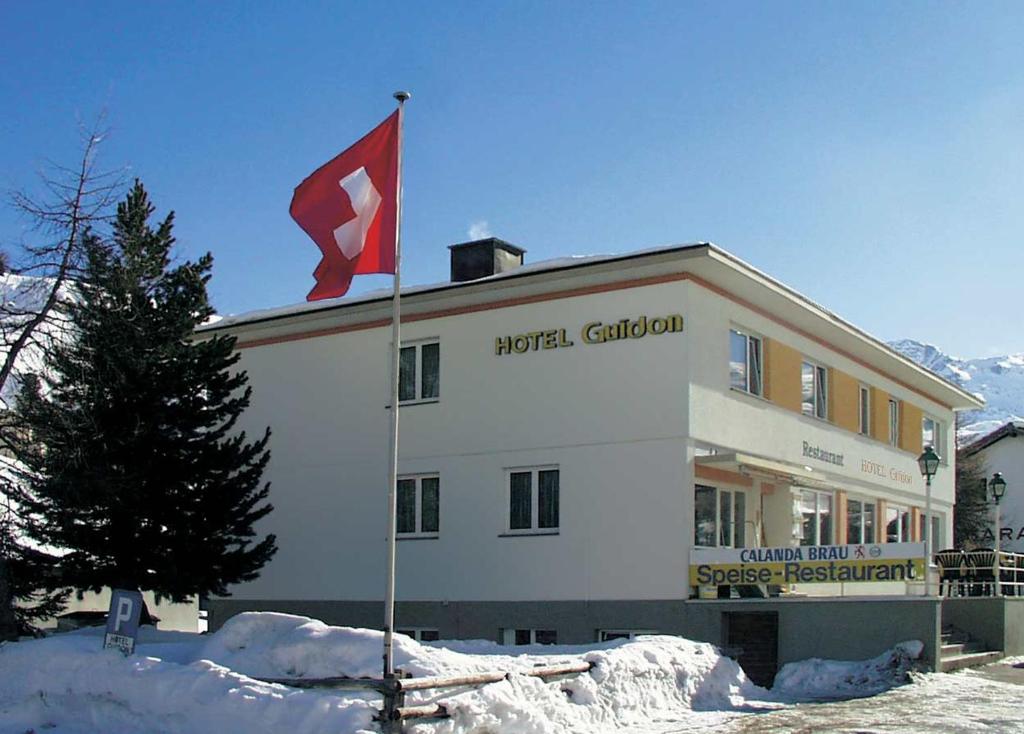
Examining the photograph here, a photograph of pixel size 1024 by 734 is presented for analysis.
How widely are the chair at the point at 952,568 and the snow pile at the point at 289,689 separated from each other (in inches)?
425

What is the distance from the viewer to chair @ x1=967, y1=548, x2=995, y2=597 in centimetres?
2484

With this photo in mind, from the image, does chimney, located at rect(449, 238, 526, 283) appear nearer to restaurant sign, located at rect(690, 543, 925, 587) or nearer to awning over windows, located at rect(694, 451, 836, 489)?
awning over windows, located at rect(694, 451, 836, 489)

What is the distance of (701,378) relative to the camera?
22.0 m

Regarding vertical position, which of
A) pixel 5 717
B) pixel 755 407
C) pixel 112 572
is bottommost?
pixel 5 717

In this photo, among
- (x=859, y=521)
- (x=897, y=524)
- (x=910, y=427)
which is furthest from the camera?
(x=910, y=427)

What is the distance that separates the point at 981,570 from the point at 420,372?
469 inches

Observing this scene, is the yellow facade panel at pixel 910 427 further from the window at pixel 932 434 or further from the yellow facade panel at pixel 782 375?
the yellow facade panel at pixel 782 375

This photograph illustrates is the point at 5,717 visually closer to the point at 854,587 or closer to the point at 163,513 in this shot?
the point at 163,513

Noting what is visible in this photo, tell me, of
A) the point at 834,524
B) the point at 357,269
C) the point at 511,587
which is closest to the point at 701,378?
the point at 511,587

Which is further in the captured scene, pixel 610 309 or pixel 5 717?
pixel 610 309

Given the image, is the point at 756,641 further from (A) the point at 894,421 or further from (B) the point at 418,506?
(A) the point at 894,421

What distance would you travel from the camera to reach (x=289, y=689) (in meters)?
13.0

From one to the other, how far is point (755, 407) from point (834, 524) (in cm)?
580

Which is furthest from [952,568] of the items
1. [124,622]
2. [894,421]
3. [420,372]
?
[124,622]
